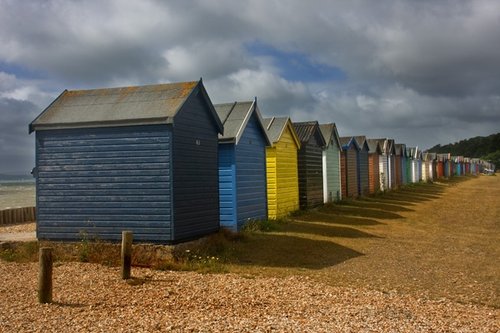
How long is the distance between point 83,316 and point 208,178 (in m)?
7.50

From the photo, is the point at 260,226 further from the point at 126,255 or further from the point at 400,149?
the point at 400,149

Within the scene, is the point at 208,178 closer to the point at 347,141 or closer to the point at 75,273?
the point at 75,273

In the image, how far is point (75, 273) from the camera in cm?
1184

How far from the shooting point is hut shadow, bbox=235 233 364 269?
44.4ft

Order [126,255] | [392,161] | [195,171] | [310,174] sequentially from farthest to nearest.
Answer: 1. [392,161]
2. [310,174]
3. [195,171]
4. [126,255]

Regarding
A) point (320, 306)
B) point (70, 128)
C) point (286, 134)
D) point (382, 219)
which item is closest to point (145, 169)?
point (70, 128)

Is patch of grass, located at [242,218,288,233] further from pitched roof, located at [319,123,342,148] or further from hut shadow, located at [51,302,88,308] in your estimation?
pitched roof, located at [319,123,342,148]

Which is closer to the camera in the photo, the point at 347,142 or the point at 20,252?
the point at 20,252

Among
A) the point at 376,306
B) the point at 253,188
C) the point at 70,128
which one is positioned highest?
the point at 70,128

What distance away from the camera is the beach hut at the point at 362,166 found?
37781mm

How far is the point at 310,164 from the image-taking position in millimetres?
26375

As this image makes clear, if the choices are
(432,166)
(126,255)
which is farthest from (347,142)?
(432,166)

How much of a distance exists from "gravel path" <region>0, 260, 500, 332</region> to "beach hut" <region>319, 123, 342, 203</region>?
721 inches

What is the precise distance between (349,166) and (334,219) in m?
12.5
